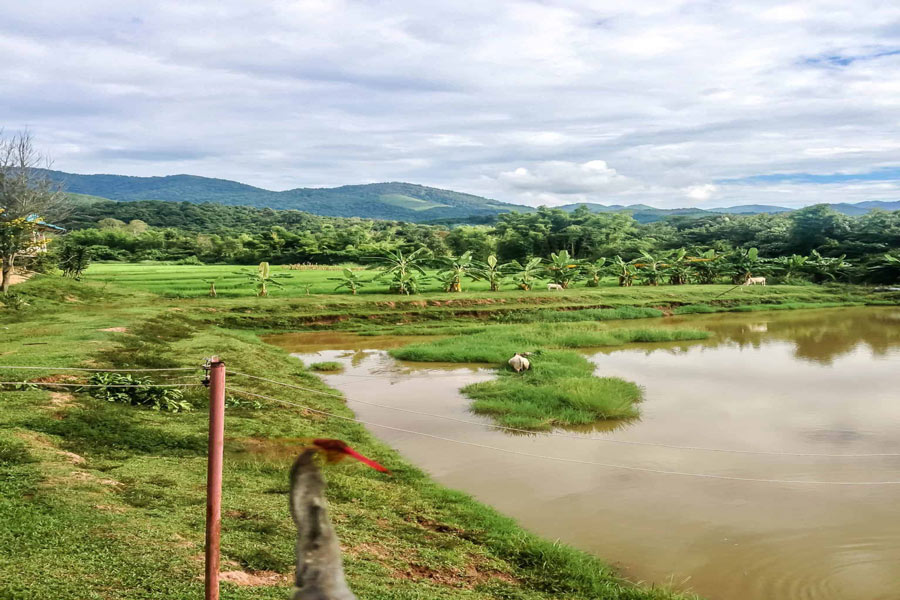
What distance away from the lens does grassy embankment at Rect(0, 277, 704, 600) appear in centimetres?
459

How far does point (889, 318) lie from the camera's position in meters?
27.4

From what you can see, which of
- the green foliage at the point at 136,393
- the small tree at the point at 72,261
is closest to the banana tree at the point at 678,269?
the small tree at the point at 72,261

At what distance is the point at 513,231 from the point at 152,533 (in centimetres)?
5011

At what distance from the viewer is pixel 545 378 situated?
1419 centimetres

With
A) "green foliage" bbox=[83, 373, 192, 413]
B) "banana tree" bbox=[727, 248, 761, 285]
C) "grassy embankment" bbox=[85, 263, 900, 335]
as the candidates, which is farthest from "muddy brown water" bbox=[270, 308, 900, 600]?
"banana tree" bbox=[727, 248, 761, 285]

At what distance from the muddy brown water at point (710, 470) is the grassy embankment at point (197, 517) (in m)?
0.89

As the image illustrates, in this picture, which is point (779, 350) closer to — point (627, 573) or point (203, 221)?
point (627, 573)

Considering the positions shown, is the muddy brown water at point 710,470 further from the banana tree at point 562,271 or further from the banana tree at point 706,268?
the banana tree at point 706,268

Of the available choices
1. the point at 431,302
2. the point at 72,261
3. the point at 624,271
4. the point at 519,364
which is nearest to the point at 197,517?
the point at 519,364

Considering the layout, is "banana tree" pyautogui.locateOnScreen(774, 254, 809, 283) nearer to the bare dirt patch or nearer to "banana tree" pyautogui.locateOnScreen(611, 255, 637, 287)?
"banana tree" pyautogui.locateOnScreen(611, 255, 637, 287)

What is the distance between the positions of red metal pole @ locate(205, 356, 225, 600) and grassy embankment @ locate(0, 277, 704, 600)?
30.2 inches

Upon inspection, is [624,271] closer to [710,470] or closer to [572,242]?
[572,242]

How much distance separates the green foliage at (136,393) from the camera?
920 centimetres

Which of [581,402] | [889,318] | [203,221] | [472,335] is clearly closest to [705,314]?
[889,318]
